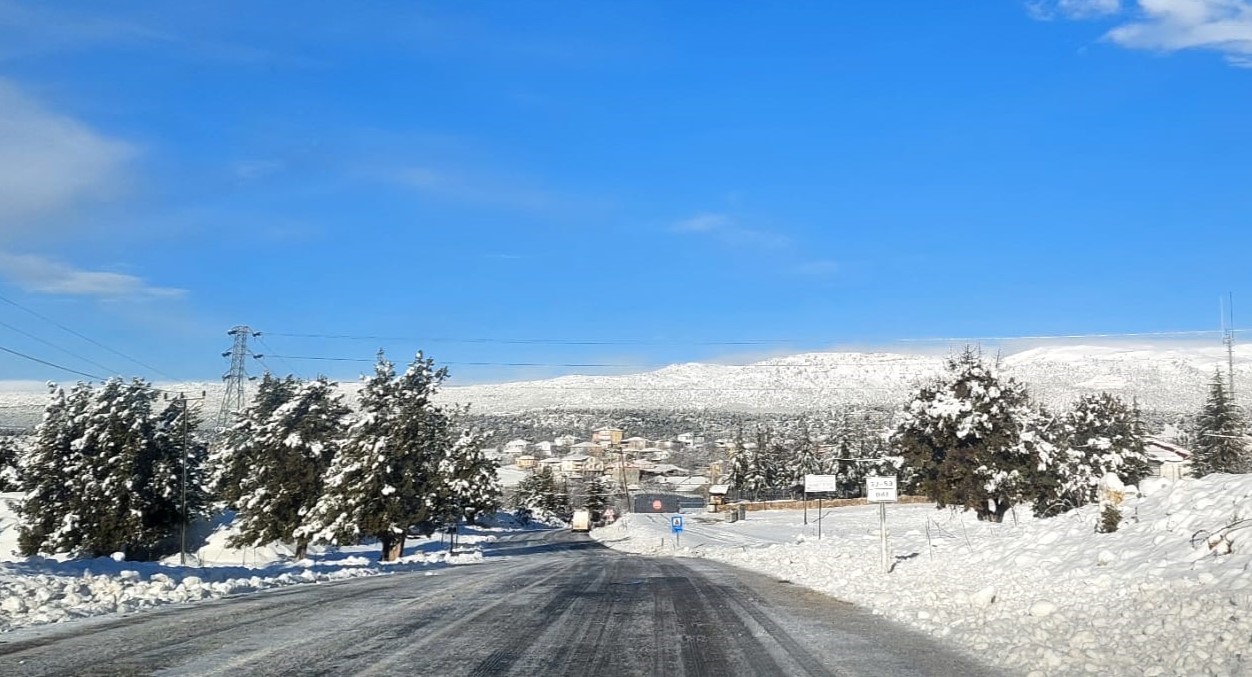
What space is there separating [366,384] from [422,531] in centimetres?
854

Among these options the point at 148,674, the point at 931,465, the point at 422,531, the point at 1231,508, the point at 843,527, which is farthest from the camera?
the point at 843,527

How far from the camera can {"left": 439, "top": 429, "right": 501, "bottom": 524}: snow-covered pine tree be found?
81.2 meters

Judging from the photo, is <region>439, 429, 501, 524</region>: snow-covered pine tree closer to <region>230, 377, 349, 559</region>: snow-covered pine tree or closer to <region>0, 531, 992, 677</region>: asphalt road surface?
<region>230, 377, 349, 559</region>: snow-covered pine tree

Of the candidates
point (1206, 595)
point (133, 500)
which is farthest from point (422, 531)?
point (1206, 595)

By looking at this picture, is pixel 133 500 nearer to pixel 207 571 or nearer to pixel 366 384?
pixel 366 384

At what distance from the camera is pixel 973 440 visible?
46.0 m

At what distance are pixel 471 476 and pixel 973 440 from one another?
179 ft

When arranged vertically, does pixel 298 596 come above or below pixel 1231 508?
below

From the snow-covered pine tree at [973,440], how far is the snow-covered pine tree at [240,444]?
3999cm

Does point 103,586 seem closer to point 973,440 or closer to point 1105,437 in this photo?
point 973,440

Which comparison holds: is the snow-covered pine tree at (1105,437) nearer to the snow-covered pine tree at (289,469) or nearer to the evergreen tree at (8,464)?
the snow-covered pine tree at (289,469)

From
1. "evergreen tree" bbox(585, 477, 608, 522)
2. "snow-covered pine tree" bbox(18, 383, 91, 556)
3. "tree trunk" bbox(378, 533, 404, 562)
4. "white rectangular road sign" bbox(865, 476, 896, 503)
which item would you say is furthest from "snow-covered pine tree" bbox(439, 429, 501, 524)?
"white rectangular road sign" bbox(865, 476, 896, 503)

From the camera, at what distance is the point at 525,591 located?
21.8 metres

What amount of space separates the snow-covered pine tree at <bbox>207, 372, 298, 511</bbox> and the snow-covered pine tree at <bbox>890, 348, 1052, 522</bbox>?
40.0 meters
